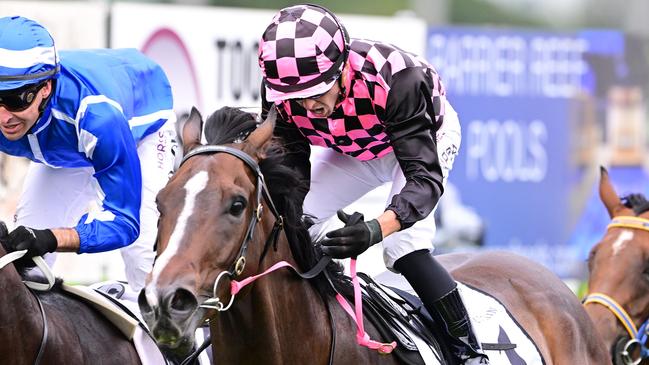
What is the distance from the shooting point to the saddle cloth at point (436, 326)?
4.23m

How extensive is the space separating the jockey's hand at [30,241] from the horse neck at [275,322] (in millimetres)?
719

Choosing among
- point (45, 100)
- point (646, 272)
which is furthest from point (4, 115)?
point (646, 272)

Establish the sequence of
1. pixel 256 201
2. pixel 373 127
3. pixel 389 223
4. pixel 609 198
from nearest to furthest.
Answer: pixel 256 201 < pixel 389 223 < pixel 373 127 < pixel 609 198

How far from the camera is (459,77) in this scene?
11.8 meters

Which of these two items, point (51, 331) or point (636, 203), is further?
point (636, 203)

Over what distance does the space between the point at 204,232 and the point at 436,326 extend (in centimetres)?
139

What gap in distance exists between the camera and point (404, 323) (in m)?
4.34

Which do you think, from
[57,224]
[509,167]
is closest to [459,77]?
[509,167]

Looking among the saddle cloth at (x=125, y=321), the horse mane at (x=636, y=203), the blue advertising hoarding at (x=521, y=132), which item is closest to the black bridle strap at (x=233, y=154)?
the saddle cloth at (x=125, y=321)

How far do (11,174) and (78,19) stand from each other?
60.1 inches

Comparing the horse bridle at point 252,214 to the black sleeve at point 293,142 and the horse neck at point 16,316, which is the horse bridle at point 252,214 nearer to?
the black sleeve at point 293,142

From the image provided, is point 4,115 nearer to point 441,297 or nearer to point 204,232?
point 204,232

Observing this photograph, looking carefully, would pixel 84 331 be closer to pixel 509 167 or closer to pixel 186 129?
pixel 186 129

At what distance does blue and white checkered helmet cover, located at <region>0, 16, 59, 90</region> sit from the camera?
4.11 m
